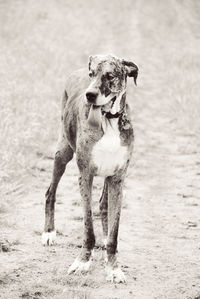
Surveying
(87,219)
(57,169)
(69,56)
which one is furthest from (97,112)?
(69,56)

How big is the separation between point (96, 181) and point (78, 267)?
3051 mm

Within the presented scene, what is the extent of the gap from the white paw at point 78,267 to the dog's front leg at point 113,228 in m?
0.17

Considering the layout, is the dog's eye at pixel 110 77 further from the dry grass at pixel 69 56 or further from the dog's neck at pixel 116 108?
the dry grass at pixel 69 56

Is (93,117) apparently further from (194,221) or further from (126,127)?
(194,221)

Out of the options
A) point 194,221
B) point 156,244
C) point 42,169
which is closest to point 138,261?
point 156,244

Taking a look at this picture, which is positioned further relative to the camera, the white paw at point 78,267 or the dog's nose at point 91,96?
the white paw at point 78,267

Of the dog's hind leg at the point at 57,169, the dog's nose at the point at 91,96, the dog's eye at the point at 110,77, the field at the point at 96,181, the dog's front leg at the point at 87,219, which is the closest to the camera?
the dog's nose at the point at 91,96

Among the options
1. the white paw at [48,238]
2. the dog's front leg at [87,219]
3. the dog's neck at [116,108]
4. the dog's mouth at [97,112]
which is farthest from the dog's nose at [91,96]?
the white paw at [48,238]

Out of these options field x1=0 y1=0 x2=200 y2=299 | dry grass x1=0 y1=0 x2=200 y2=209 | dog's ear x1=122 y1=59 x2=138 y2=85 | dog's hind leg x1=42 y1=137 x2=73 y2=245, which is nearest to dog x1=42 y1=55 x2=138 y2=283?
dog's ear x1=122 y1=59 x2=138 y2=85

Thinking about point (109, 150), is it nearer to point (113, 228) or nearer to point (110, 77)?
point (110, 77)

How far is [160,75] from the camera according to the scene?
1661 cm

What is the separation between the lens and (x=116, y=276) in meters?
4.83

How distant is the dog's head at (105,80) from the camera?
4.58 metres

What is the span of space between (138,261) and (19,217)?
5.18ft
